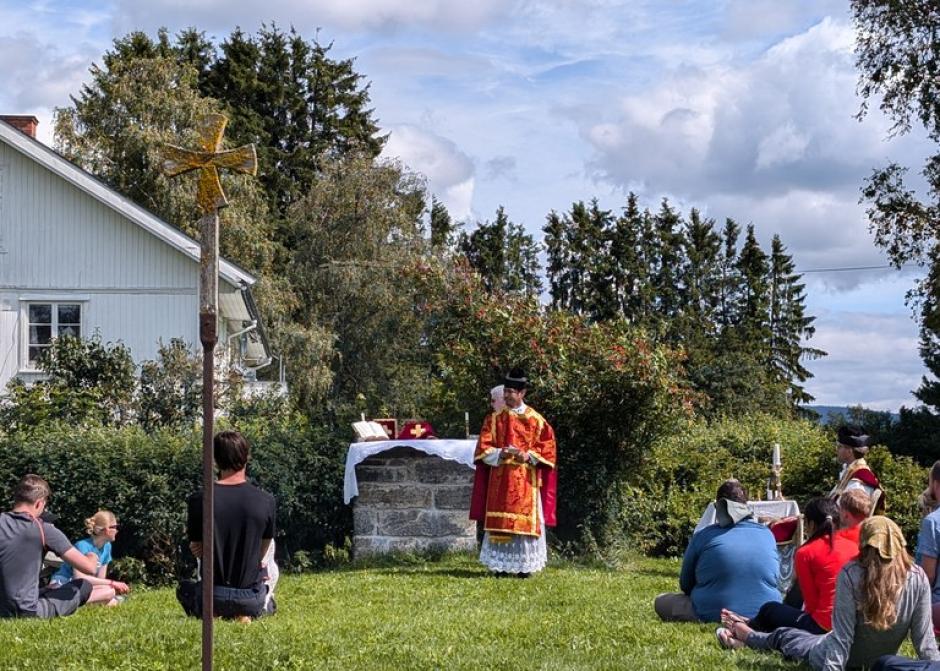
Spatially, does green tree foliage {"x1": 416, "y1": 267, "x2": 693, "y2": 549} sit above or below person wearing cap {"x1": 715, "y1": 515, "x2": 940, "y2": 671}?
above

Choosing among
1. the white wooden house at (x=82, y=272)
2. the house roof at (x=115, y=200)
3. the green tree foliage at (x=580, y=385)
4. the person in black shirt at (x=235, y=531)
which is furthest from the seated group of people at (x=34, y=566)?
the white wooden house at (x=82, y=272)

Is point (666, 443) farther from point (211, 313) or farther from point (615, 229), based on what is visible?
point (615, 229)

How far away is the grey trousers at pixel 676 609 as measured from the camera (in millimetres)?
10008

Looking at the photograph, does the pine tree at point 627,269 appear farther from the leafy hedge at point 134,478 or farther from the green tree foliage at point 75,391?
the leafy hedge at point 134,478

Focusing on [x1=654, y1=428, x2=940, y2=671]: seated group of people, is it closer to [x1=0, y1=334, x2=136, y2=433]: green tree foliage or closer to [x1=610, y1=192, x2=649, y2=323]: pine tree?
[x1=0, y1=334, x2=136, y2=433]: green tree foliage

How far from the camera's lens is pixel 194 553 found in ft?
29.5

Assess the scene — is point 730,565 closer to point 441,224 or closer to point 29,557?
point 29,557

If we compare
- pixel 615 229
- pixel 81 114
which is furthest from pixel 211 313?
pixel 615 229

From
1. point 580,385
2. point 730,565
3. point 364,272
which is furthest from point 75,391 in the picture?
point 364,272

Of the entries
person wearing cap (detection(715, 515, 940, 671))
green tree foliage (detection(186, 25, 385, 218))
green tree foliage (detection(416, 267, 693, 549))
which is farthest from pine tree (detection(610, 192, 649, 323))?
person wearing cap (detection(715, 515, 940, 671))

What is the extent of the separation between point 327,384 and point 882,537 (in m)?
31.6

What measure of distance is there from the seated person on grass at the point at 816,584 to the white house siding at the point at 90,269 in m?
20.8

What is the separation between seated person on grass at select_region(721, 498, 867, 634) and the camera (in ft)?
28.8

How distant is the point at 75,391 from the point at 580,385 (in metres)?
8.27
